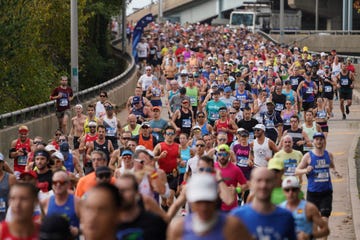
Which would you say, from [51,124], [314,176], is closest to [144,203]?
[314,176]

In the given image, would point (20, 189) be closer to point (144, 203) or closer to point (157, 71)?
point (144, 203)

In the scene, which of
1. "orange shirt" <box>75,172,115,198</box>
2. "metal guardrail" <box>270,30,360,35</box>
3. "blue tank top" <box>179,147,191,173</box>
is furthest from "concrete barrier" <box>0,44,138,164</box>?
"metal guardrail" <box>270,30,360,35</box>

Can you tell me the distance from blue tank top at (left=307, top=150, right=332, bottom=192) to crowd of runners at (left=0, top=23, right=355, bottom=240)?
0.7 inches

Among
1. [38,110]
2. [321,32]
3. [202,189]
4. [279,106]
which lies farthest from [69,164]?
[321,32]

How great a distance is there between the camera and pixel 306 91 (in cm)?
3017

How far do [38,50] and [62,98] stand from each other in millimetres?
9245

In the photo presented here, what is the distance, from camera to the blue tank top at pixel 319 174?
1611 centimetres

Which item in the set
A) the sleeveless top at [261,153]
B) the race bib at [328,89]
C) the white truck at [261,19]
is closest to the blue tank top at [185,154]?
the sleeveless top at [261,153]

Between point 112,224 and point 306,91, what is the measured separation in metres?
23.3

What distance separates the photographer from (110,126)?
76.7 feet

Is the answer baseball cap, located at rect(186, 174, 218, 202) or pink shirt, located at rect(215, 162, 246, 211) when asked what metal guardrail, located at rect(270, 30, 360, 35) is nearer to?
pink shirt, located at rect(215, 162, 246, 211)

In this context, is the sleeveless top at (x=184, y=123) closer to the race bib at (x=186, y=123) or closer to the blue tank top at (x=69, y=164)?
the race bib at (x=186, y=123)

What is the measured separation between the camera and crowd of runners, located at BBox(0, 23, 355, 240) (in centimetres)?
827

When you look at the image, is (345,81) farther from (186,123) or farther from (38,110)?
(186,123)
